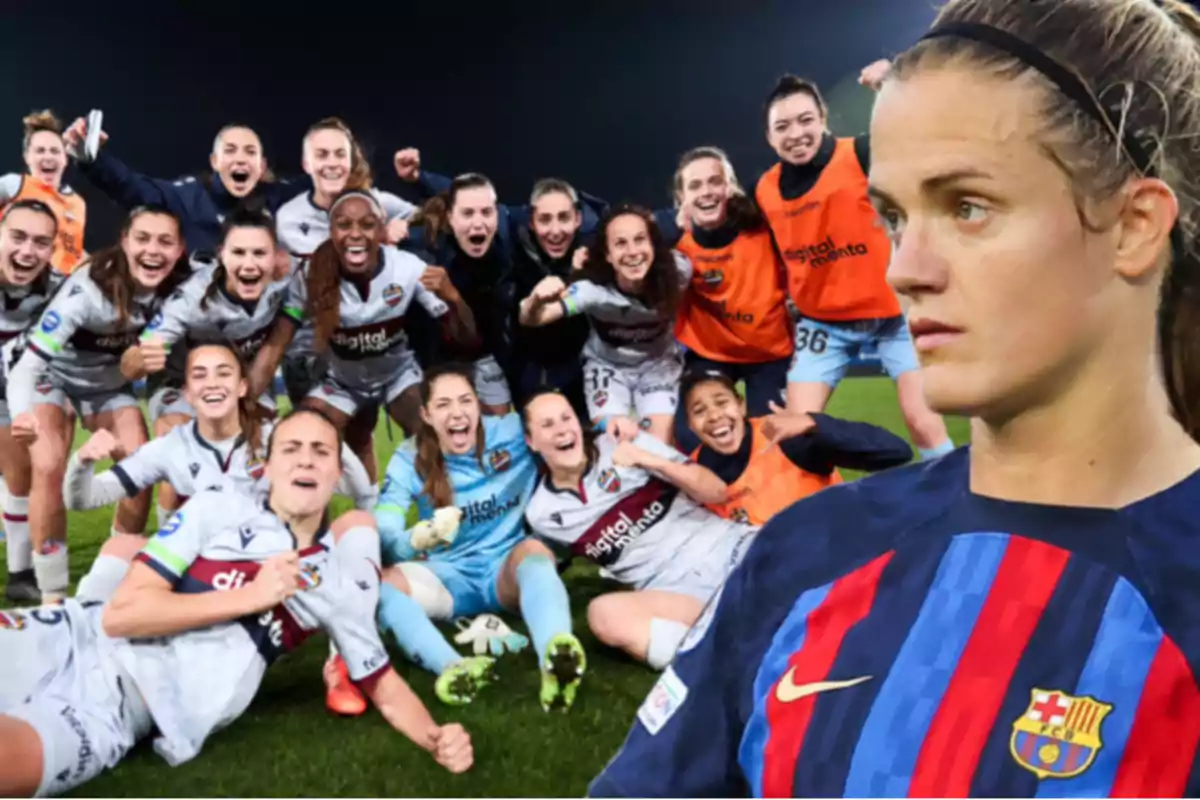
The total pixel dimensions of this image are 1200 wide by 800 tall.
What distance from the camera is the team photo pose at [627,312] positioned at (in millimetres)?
2420

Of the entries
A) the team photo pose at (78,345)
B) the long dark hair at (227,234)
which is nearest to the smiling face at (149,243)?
the team photo pose at (78,345)

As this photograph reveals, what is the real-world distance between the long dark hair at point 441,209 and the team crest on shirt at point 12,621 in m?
1.55

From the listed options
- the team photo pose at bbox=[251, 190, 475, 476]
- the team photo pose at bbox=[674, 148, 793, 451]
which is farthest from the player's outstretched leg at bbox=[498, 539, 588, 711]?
the team photo pose at bbox=[251, 190, 475, 476]

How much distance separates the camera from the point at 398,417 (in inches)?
110

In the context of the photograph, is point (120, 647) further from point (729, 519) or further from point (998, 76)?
point (998, 76)

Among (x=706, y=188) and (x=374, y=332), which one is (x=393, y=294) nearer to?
(x=374, y=332)

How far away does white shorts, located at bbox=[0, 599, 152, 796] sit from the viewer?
1367 mm

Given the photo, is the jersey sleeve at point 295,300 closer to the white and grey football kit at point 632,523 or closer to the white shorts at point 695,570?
Result: the white and grey football kit at point 632,523

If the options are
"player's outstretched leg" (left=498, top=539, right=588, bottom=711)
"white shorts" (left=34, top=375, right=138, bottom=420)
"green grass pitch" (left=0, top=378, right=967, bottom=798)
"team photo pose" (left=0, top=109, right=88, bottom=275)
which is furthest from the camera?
"team photo pose" (left=0, top=109, right=88, bottom=275)

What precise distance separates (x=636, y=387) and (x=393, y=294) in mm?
745

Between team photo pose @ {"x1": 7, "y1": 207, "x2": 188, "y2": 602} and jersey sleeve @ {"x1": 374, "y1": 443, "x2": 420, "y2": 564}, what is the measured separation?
0.78 metres

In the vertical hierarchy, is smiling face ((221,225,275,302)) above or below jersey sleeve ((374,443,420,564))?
above

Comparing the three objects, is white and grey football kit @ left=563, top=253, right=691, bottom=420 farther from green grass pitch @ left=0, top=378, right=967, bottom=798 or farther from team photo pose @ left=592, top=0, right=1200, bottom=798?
team photo pose @ left=592, top=0, right=1200, bottom=798

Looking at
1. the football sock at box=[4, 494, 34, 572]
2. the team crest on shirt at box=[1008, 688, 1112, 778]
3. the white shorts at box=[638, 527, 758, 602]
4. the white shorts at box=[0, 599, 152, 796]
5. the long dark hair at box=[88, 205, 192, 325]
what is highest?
the long dark hair at box=[88, 205, 192, 325]
